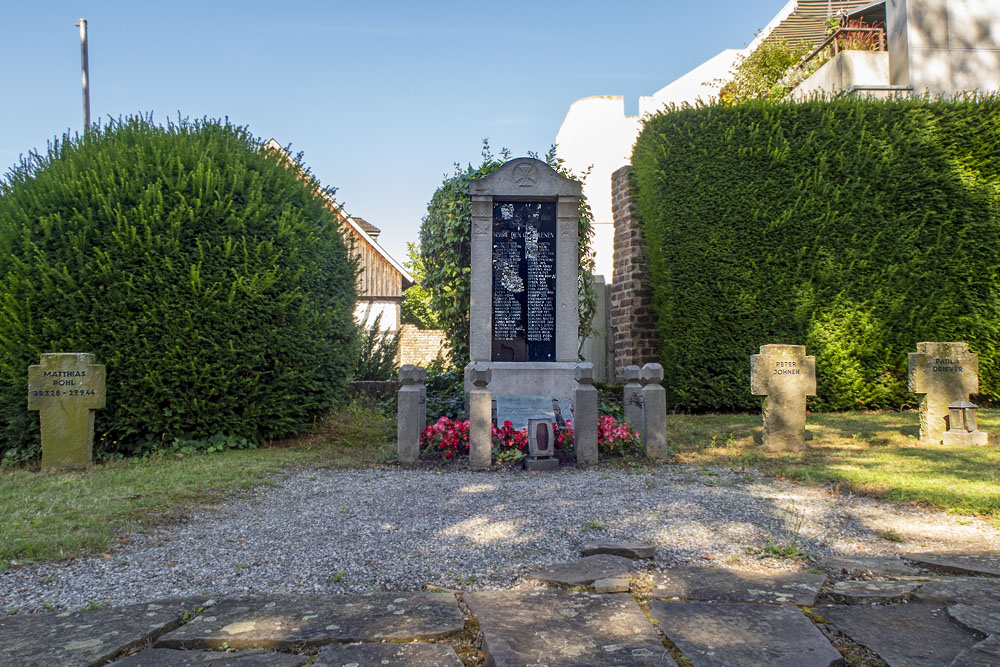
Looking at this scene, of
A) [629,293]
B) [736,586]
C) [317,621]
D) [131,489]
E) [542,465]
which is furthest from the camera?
[629,293]

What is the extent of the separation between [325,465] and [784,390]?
4.37m

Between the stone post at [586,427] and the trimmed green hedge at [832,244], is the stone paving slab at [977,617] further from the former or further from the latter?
the trimmed green hedge at [832,244]

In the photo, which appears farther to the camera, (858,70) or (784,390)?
(858,70)

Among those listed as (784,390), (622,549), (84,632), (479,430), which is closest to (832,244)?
(784,390)

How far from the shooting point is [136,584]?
2779mm

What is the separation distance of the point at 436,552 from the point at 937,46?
15053mm

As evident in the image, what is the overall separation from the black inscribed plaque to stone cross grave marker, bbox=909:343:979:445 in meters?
3.85

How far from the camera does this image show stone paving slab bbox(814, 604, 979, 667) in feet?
6.53

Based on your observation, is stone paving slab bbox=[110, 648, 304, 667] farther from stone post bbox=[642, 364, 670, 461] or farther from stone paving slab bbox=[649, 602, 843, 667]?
stone post bbox=[642, 364, 670, 461]

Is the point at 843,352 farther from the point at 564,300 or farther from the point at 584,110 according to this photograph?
the point at 584,110

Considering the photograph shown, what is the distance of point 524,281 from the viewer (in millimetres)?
7895

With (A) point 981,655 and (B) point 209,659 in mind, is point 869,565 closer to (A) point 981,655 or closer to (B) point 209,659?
(A) point 981,655

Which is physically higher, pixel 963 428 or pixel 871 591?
pixel 963 428

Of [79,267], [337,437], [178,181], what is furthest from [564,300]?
[79,267]
